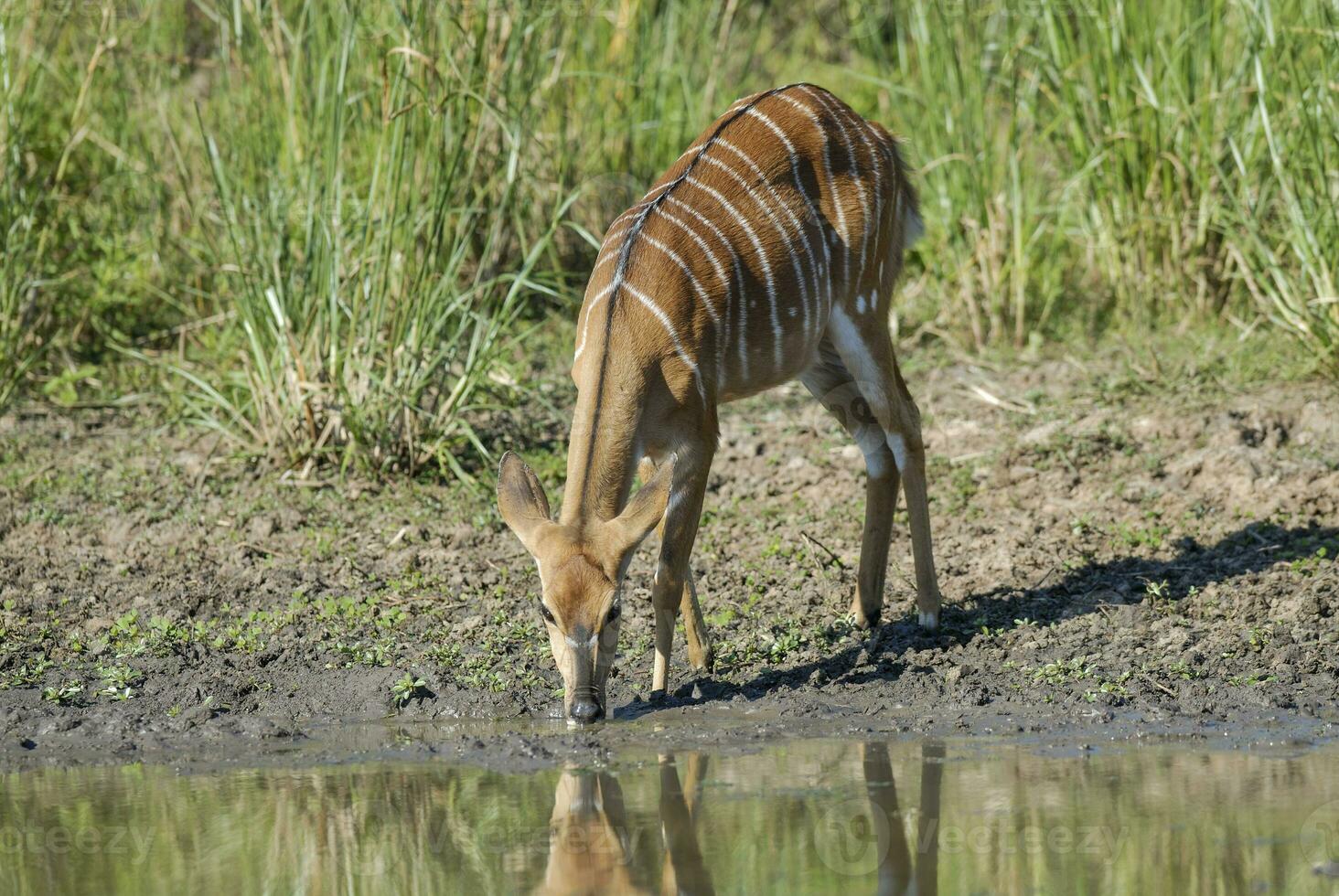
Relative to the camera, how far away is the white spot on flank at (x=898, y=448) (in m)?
6.27

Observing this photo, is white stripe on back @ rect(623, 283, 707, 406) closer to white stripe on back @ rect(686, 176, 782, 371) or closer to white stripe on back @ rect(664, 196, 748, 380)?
white stripe on back @ rect(664, 196, 748, 380)

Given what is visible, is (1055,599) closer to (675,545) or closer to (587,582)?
(675,545)

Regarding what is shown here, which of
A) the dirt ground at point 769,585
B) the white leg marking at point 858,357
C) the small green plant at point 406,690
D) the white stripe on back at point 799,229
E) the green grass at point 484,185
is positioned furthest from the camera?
the green grass at point 484,185

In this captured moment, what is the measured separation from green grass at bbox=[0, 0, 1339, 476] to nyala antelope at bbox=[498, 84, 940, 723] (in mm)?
1462

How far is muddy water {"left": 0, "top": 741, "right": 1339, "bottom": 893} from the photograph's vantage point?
3.98 meters

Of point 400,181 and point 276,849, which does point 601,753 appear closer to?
point 276,849

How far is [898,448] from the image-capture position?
629 cm

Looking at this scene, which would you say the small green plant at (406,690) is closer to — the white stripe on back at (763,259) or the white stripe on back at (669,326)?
the white stripe on back at (669,326)

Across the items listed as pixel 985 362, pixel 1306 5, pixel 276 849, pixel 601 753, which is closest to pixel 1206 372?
pixel 985 362

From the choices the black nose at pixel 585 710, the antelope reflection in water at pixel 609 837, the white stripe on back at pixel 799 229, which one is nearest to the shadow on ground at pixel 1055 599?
the black nose at pixel 585 710

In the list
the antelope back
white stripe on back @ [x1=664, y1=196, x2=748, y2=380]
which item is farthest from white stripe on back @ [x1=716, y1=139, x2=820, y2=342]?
white stripe on back @ [x1=664, y1=196, x2=748, y2=380]

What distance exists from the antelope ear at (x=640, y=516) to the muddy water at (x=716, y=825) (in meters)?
0.66

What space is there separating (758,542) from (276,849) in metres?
3.18

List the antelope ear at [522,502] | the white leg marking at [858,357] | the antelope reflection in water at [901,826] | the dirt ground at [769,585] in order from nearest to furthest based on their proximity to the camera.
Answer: the antelope reflection in water at [901,826] → the antelope ear at [522,502] → the dirt ground at [769,585] → the white leg marking at [858,357]
